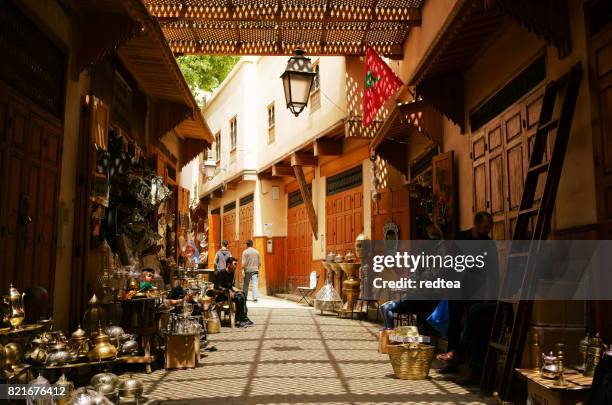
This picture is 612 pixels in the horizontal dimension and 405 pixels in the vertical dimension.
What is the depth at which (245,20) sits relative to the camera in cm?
1015

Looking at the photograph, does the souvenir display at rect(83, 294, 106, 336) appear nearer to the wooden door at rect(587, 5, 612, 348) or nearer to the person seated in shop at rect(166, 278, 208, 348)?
the person seated in shop at rect(166, 278, 208, 348)

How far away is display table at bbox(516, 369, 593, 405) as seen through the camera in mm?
3844

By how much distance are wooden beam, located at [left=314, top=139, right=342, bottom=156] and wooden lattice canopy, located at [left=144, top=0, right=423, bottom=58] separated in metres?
4.63

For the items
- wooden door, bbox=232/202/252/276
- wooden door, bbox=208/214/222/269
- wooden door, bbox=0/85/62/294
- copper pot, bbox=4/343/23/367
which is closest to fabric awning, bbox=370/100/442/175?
wooden door, bbox=0/85/62/294

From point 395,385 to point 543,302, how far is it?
181cm

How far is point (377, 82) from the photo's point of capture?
1105cm

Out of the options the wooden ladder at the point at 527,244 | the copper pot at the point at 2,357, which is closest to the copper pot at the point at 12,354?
the copper pot at the point at 2,357

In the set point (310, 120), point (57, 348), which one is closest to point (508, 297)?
point (57, 348)

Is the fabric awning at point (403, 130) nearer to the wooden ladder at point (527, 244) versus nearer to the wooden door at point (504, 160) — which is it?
the wooden door at point (504, 160)

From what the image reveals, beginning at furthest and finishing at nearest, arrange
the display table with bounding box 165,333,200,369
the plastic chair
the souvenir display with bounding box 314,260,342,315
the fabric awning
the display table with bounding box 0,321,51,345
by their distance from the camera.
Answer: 1. the plastic chair
2. the souvenir display with bounding box 314,260,342,315
3. the fabric awning
4. the display table with bounding box 165,333,200,369
5. the display table with bounding box 0,321,51,345

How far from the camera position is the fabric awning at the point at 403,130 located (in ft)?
30.4

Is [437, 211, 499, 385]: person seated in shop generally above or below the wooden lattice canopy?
below

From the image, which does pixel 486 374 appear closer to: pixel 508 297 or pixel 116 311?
pixel 508 297

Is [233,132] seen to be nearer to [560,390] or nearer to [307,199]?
[307,199]
